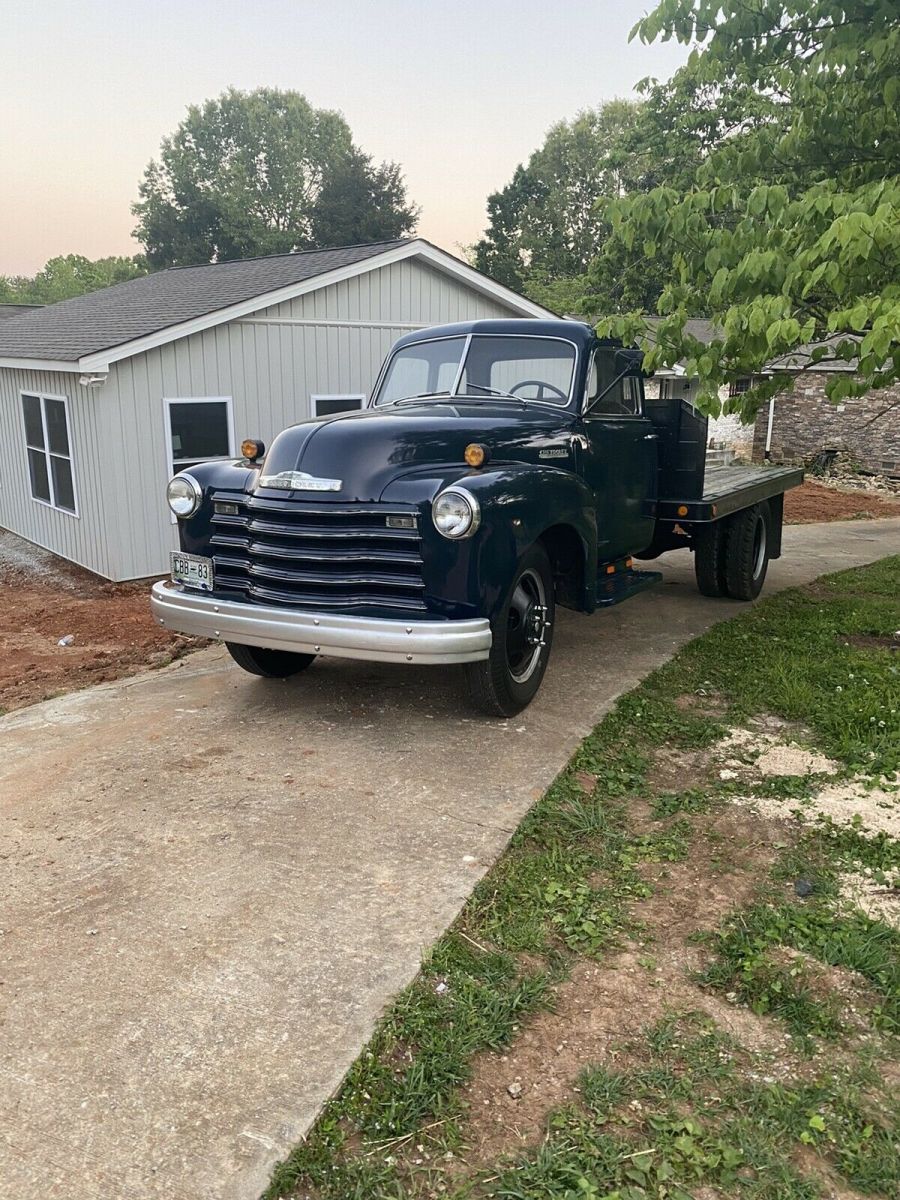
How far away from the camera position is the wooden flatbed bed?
7281 mm

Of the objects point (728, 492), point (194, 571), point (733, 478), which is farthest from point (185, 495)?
point (733, 478)

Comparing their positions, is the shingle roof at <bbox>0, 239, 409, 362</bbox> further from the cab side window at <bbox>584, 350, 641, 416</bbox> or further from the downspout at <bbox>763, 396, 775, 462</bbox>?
the downspout at <bbox>763, 396, 775, 462</bbox>

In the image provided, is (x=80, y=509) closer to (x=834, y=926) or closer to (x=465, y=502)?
(x=465, y=502)

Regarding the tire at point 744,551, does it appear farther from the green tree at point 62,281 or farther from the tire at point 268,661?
the green tree at point 62,281

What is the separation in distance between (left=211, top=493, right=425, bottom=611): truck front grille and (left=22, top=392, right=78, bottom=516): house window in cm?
693

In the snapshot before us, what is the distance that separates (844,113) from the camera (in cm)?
616

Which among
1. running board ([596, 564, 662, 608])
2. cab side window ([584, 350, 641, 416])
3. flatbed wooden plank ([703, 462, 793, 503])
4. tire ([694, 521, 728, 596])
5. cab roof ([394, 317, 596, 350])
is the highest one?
cab roof ([394, 317, 596, 350])

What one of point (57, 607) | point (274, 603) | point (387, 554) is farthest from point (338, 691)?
point (57, 607)

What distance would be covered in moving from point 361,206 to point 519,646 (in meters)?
47.9

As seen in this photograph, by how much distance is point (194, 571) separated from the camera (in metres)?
5.46

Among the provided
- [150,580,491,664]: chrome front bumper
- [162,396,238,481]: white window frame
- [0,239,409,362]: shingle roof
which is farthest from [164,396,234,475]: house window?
[150,580,491,664]: chrome front bumper

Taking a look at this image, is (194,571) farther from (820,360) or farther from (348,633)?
(820,360)

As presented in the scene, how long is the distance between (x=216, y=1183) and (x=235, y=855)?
1.69 meters

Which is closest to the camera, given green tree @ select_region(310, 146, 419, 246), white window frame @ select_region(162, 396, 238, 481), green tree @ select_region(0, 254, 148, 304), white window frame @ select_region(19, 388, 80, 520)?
white window frame @ select_region(162, 396, 238, 481)
